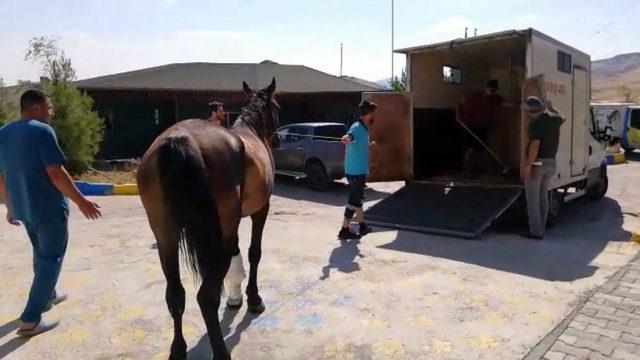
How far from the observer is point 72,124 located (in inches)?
519

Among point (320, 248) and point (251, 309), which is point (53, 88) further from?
point (251, 309)

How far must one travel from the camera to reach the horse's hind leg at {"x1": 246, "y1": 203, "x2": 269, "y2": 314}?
174 inches

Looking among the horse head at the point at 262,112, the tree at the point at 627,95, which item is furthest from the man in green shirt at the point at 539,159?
the tree at the point at 627,95

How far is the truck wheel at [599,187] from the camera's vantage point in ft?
34.4

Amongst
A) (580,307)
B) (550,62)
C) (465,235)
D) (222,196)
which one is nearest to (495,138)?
(550,62)

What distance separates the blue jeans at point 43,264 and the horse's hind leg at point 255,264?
1.59m

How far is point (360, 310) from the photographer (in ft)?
14.6

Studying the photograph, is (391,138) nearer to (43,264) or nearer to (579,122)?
(579,122)

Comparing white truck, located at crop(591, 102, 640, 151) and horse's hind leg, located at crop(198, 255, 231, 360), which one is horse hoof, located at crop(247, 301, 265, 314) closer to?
horse's hind leg, located at crop(198, 255, 231, 360)

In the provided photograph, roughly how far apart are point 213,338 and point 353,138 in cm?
413

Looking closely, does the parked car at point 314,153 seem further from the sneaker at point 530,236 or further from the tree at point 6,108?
the tree at point 6,108

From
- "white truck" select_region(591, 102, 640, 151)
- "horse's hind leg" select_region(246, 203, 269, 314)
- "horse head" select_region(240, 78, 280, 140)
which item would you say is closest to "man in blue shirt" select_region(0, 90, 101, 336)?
"horse's hind leg" select_region(246, 203, 269, 314)

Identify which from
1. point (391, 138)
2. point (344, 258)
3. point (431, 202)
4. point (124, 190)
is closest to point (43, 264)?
point (344, 258)

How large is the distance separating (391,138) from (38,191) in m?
6.02
